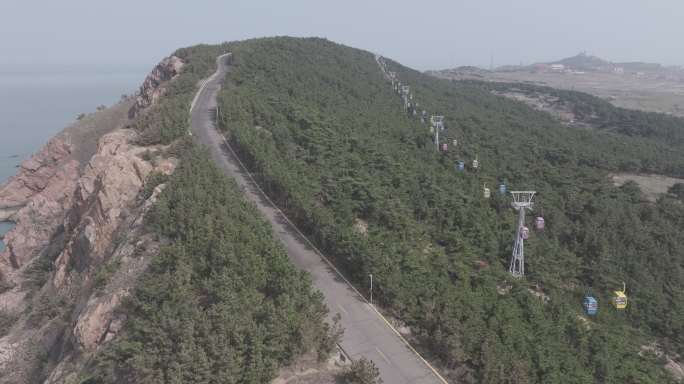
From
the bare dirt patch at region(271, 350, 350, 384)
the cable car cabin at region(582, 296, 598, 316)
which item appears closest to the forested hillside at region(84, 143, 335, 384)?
the bare dirt patch at region(271, 350, 350, 384)

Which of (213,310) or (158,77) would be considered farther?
(158,77)

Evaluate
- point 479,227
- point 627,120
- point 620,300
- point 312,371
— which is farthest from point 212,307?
point 627,120

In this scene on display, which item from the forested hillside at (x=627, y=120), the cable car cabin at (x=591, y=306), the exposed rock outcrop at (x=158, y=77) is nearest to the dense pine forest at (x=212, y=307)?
the cable car cabin at (x=591, y=306)

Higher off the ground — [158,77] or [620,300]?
[158,77]

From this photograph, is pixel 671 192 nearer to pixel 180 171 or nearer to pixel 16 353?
pixel 180 171

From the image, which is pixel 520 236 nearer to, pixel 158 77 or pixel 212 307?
pixel 212 307

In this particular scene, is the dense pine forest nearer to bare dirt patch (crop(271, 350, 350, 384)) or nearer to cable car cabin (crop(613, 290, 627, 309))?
bare dirt patch (crop(271, 350, 350, 384))

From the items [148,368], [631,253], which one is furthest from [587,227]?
[148,368]
